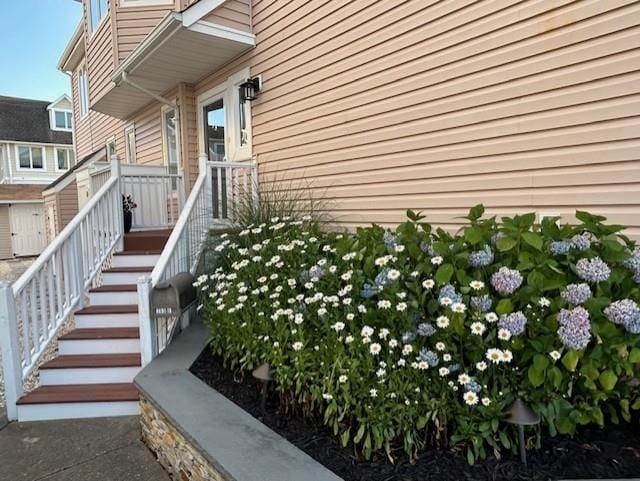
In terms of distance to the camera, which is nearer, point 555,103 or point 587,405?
point 587,405

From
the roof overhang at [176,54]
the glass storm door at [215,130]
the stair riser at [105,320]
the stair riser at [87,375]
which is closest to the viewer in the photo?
the stair riser at [87,375]

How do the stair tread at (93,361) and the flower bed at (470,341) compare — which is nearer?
the flower bed at (470,341)

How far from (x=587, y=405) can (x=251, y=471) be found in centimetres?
162

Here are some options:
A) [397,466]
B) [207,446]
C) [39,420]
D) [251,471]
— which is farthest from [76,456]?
[397,466]

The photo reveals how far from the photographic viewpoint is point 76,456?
9.48 feet

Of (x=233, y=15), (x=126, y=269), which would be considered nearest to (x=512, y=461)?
(x=126, y=269)

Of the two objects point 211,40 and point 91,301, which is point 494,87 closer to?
point 211,40

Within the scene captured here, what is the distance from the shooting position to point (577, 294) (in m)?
1.93

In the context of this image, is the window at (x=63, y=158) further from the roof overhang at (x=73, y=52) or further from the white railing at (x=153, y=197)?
the white railing at (x=153, y=197)

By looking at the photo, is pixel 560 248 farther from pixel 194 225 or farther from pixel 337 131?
pixel 194 225

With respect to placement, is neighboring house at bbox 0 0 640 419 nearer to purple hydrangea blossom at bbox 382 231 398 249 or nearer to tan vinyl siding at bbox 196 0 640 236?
tan vinyl siding at bbox 196 0 640 236

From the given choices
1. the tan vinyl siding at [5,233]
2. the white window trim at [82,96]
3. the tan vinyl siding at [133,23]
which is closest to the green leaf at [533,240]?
the tan vinyl siding at [133,23]

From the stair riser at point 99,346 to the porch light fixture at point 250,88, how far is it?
3.49 meters

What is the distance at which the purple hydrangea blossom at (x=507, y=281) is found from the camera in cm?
207
